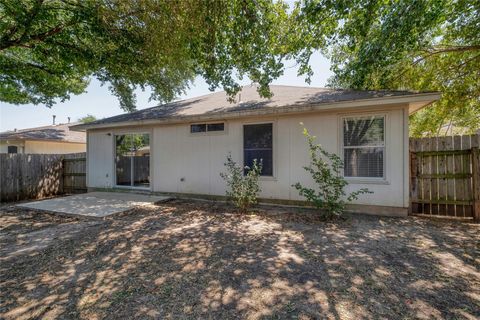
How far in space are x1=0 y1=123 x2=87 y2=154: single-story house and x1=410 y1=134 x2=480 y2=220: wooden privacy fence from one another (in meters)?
18.5

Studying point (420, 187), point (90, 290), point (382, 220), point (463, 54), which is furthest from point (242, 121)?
point (463, 54)

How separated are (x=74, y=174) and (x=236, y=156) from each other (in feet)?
25.7

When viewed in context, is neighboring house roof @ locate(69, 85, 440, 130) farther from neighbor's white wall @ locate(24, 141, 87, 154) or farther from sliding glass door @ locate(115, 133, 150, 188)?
neighbor's white wall @ locate(24, 141, 87, 154)

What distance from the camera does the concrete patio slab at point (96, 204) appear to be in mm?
6100

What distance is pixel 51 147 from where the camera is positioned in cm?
1622

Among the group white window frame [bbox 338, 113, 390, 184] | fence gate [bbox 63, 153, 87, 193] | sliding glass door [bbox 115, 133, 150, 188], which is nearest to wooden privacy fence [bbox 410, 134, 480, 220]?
white window frame [bbox 338, 113, 390, 184]

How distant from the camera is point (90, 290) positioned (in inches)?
103

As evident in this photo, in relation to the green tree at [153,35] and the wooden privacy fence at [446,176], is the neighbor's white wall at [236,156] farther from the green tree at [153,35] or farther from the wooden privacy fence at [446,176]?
the green tree at [153,35]

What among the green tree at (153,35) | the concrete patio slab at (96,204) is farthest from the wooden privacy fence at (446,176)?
the concrete patio slab at (96,204)

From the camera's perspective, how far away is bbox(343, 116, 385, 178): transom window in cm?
559

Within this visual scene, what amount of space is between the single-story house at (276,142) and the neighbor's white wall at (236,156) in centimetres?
2

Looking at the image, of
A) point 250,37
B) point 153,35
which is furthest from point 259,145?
point 153,35

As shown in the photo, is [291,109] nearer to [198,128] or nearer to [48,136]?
[198,128]

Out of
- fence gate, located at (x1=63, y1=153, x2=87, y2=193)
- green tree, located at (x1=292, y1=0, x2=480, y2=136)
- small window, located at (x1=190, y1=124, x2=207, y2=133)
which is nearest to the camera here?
green tree, located at (x1=292, y1=0, x2=480, y2=136)
